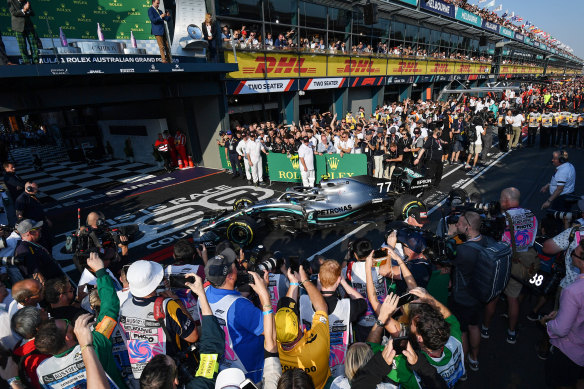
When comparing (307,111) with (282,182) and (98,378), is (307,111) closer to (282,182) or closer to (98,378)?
(282,182)

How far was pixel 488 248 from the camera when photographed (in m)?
3.07

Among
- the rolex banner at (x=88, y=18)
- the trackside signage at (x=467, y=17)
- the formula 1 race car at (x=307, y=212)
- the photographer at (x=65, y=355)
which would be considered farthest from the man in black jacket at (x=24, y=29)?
the trackside signage at (x=467, y=17)

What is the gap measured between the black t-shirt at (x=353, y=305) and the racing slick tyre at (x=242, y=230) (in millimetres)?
3979

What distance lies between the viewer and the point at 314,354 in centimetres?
214

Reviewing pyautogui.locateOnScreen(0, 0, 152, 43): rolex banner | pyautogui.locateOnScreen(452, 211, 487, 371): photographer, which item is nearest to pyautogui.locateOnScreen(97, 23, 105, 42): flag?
pyautogui.locateOnScreen(0, 0, 152, 43): rolex banner

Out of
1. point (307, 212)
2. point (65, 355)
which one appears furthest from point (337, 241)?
point (65, 355)

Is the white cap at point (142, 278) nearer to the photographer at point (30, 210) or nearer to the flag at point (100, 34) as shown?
the photographer at point (30, 210)

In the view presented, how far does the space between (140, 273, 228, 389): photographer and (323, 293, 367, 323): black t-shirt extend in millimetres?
921

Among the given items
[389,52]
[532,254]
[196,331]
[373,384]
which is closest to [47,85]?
[196,331]

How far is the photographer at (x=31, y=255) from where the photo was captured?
418 cm

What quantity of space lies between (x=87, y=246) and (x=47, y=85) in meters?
8.42

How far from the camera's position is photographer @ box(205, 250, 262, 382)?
241cm

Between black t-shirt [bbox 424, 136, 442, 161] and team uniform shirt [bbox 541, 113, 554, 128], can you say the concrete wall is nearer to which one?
black t-shirt [bbox 424, 136, 442, 161]

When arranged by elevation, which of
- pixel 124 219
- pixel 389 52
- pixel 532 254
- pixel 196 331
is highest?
pixel 389 52
